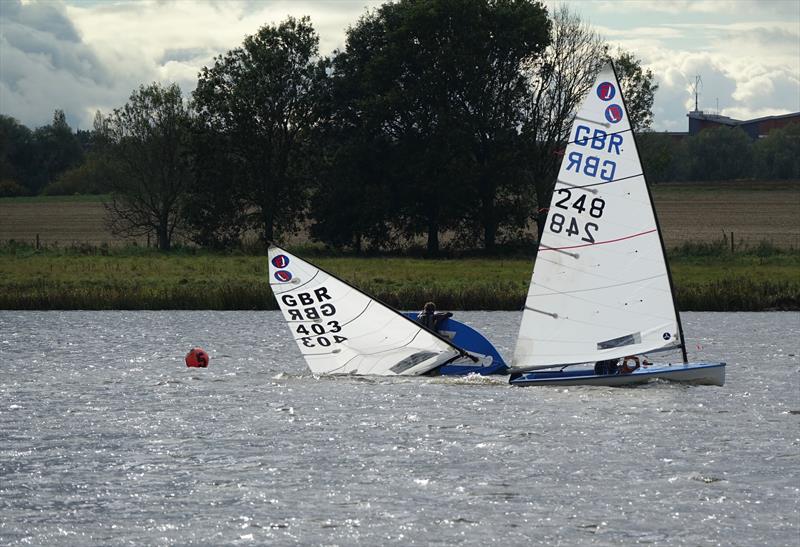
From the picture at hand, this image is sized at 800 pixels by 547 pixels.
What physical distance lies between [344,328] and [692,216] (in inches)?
3161

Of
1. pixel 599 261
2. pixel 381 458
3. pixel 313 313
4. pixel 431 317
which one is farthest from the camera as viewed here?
pixel 431 317

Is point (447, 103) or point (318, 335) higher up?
point (447, 103)

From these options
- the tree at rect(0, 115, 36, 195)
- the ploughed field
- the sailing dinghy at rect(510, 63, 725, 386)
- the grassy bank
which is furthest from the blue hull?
the tree at rect(0, 115, 36, 195)

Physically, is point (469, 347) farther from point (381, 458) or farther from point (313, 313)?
point (381, 458)

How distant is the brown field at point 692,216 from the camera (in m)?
86.2

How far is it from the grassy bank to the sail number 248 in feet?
65.5

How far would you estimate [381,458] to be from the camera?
68.3 feet

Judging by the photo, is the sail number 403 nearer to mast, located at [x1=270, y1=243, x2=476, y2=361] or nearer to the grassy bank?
mast, located at [x1=270, y1=243, x2=476, y2=361]

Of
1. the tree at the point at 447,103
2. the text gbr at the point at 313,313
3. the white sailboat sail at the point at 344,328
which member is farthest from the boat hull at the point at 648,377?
the tree at the point at 447,103

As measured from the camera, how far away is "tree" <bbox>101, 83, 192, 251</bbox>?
75625 millimetres

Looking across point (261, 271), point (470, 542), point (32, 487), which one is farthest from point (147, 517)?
point (261, 271)

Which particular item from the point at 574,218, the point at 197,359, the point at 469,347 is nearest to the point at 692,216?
the point at 197,359

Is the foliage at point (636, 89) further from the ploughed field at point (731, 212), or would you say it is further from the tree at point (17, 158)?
the tree at point (17, 158)

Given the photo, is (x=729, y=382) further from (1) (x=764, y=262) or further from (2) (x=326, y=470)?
(1) (x=764, y=262)
